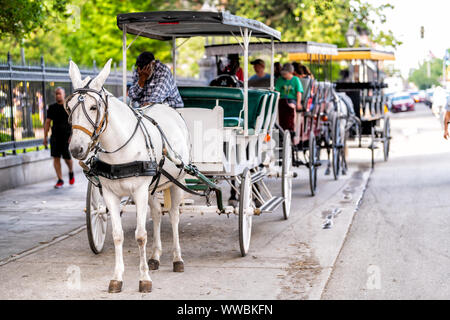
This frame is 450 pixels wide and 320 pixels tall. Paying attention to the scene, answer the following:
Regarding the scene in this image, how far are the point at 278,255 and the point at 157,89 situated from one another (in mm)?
2354

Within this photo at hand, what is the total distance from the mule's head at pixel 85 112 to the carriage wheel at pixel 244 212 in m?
2.46

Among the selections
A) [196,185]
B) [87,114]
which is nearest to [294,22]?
[196,185]

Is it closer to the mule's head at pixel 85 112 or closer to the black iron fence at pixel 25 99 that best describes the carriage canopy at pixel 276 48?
the black iron fence at pixel 25 99

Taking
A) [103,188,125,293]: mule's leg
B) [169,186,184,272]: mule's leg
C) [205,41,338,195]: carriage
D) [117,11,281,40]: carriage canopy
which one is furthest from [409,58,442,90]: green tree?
[103,188,125,293]: mule's leg

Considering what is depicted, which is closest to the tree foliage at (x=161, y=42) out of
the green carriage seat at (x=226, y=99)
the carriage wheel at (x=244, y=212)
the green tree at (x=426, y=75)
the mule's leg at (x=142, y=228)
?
the green carriage seat at (x=226, y=99)

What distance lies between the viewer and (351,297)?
6.83m

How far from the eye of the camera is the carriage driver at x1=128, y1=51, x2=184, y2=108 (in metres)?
8.62

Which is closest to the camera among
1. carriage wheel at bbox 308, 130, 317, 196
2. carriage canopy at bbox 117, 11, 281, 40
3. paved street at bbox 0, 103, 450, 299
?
paved street at bbox 0, 103, 450, 299

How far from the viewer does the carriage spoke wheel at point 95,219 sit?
871cm

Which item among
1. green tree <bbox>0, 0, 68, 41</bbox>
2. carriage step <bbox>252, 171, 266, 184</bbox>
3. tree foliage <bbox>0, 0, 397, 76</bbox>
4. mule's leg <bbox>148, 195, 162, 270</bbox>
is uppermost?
tree foliage <bbox>0, 0, 397, 76</bbox>

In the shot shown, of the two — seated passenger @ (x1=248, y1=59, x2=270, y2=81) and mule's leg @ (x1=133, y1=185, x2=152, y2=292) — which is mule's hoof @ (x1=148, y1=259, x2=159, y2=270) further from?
seated passenger @ (x1=248, y1=59, x2=270, y2=81)

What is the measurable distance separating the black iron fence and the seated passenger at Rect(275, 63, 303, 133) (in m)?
5.54

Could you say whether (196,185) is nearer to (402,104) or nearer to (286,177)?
(286,177)
